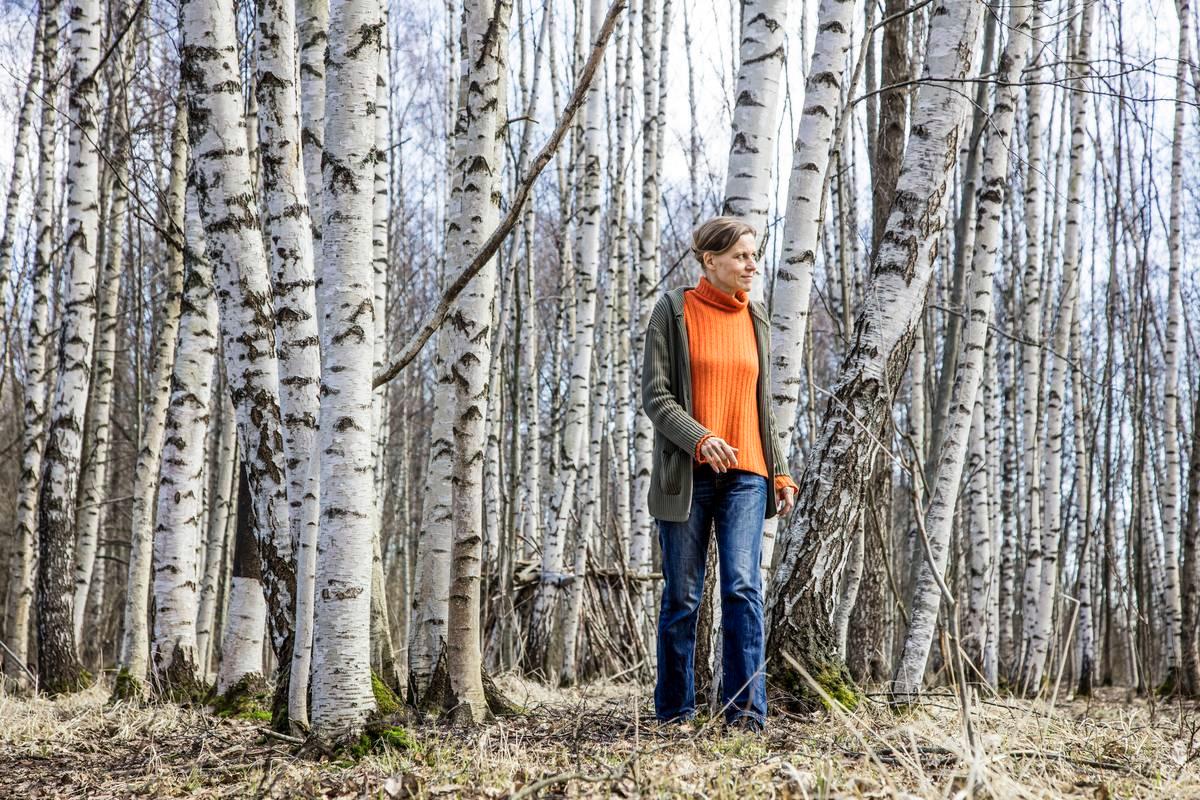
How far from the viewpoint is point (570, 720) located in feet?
A: 12.8

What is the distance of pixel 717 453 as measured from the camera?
324cm

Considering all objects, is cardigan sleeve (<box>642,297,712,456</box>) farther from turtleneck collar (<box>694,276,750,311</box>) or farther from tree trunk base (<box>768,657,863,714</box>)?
tree trunk base (<box>768,657,863,714</box>)

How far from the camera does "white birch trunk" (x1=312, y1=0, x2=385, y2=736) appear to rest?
9.96 feet

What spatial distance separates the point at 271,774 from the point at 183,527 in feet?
11.2

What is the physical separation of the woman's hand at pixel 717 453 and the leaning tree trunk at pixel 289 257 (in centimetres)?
131

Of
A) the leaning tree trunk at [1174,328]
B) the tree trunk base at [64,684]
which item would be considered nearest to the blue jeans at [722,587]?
the tree trunk base at [64,684]

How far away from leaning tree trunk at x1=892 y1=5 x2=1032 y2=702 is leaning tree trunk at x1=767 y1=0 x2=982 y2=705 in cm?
120

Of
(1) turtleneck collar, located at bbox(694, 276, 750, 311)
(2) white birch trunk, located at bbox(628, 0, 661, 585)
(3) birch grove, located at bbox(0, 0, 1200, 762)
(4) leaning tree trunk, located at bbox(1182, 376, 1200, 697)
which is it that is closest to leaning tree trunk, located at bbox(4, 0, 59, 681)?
(3) birch grove, located at bbox(0, 0, 1200, 762)

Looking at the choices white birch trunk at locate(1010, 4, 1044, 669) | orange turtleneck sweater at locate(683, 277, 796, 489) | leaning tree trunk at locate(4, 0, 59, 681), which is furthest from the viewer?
white birch trunk at locate(1010, 4, 1044, 669)

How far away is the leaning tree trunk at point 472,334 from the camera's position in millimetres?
3881

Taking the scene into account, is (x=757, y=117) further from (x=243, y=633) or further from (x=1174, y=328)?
(x=1174, y=328)

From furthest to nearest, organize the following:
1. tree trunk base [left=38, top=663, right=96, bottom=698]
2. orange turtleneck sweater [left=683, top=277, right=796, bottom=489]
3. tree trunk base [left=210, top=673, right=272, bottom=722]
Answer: tree trunk base [left=38, top=663, right=96, bottom=698] → tree trunk base [left=210, top=673, right=272, bottom=722] → orange turtleneck sweater [left=683, top=277, right=796, bottom=489]

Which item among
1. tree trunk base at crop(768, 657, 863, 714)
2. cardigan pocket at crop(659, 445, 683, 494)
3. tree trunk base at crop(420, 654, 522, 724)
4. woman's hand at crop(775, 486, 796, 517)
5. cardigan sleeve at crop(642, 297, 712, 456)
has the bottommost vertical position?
tree trunk base at crop(420, 654, 522, 724)

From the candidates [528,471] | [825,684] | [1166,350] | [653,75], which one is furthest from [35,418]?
[1166,350]
